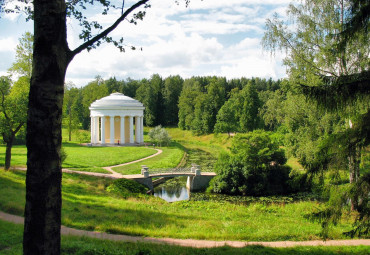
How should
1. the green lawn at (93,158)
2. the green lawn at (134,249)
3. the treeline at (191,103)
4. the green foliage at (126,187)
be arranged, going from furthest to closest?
the treeline at (191,103) → the green lawn at (93,158) → the green foliage at (126,187) → the green lawn at (134,249)

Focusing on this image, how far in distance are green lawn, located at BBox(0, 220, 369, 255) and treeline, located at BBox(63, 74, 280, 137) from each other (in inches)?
1445

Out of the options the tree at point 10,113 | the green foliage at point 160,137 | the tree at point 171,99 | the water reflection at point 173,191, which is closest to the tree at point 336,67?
the water reflection at point 173,191

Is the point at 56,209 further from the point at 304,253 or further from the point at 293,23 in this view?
the point at 293,23

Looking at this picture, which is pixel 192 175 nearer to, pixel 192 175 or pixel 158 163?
pixel 192 175

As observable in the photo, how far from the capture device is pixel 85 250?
7.61 meters

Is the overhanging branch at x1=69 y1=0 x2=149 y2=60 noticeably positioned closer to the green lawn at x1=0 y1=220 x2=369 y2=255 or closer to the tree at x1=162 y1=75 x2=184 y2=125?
the green lawn at x1=0 y1=220 x2=369 y2=255

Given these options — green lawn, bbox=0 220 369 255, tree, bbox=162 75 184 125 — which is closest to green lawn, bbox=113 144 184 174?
green lawn, bbox=0 220 369 255

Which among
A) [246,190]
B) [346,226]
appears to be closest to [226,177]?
[246,190]

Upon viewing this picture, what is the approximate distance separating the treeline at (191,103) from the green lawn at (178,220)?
29.2 m

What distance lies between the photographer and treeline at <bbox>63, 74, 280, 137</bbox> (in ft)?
176

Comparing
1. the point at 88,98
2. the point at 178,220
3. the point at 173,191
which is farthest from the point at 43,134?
the point at 88,98

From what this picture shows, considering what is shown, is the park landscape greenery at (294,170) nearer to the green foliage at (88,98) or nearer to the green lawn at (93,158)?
the green lawn at (93,158)

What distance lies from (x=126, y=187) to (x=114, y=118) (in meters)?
29.5

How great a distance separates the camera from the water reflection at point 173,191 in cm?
2536
